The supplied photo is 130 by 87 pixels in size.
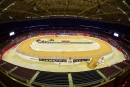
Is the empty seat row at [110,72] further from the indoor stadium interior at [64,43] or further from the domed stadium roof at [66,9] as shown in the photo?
the domed stadium roof at [66,9]

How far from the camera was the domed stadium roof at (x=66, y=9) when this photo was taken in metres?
27.4

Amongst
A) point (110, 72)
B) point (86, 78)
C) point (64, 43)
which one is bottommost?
point (64, 43)

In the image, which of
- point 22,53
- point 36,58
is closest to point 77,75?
point 36,58

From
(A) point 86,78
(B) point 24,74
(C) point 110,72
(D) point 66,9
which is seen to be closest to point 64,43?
(D) point 66,9

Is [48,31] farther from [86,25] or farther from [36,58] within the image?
[36,58]

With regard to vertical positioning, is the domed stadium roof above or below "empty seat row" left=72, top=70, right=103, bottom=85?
above

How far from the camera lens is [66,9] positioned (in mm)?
37375

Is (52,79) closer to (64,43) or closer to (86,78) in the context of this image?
(86,78)

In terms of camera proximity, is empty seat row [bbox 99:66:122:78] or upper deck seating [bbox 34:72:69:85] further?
empty seat row [bbox 99:66:122:78]

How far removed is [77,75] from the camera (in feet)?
23.1

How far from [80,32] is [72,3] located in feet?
33.7

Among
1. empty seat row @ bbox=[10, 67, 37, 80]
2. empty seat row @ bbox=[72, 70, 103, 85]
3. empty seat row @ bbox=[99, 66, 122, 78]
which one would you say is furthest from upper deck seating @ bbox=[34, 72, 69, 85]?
empty seat row @ bbox=[99, 66, 122, 78]

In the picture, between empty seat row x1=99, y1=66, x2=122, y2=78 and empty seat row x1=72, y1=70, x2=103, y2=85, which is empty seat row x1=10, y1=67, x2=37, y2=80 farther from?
empty seat row x1=99, y1=66, x2=122, y2=78

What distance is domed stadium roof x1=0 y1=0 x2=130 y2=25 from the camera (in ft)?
89.9
